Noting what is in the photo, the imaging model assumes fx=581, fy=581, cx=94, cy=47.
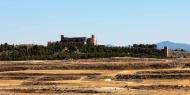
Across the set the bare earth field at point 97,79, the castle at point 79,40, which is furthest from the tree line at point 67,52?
the bare earth field at point 97,79

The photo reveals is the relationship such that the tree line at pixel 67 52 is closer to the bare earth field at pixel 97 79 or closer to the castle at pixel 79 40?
the castle at pixel 79 40

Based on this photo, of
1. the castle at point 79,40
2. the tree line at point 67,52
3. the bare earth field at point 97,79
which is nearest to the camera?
the bare earth field at point 97,79

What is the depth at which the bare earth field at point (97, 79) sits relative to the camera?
4625cm

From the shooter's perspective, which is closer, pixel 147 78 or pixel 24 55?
pixel 147 78

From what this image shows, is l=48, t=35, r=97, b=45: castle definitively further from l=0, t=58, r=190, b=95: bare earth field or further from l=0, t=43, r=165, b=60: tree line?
l=0, t=58, r=190, b=95: bare earth field

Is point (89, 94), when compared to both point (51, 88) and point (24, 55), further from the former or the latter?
point (24, 55)

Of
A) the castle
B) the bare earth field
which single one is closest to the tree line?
the castle

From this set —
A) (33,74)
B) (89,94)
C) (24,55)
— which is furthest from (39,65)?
(89,94)

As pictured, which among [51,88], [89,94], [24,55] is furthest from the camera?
[24,55]

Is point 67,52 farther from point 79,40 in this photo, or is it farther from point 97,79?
point 97,79

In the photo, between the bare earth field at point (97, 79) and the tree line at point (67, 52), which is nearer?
the bare earth field at point (97, 79)

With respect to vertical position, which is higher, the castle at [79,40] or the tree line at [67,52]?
the castle at [79,40]

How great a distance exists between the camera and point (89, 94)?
43.6 m

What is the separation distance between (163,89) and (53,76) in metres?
18.9
